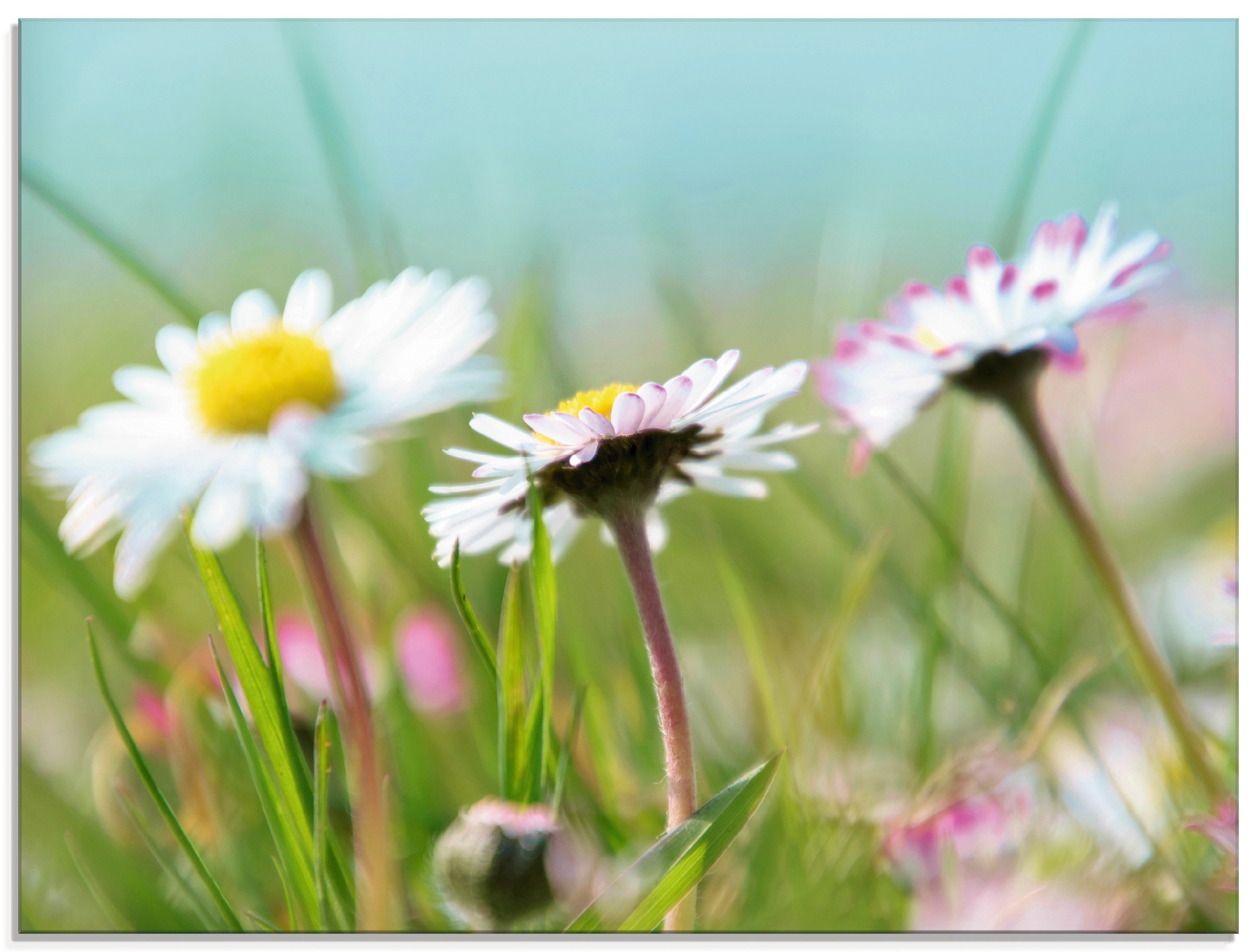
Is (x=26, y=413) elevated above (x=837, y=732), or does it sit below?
above

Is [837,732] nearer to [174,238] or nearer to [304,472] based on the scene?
[304,472]

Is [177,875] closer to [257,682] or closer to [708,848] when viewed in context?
[257,682]

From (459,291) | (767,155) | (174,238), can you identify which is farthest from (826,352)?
(174,238)

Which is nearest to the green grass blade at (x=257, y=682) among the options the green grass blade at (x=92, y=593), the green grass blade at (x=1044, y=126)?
the green grass blade at (x=92, y=593)

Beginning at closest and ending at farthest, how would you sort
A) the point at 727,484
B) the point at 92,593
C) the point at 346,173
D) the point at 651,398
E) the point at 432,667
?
the point at 651,398, the point at 727,484, the point at 92,593, the point at 432,667, the point at 346,173

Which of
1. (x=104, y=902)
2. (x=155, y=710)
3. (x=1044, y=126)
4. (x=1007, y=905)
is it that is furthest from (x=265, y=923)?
(x=1044, y=126)

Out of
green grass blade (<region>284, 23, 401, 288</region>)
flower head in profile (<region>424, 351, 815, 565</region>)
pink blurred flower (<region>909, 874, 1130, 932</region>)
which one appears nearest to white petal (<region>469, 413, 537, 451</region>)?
flower head in profile (<region>424, 351, 815, 565</region>)
